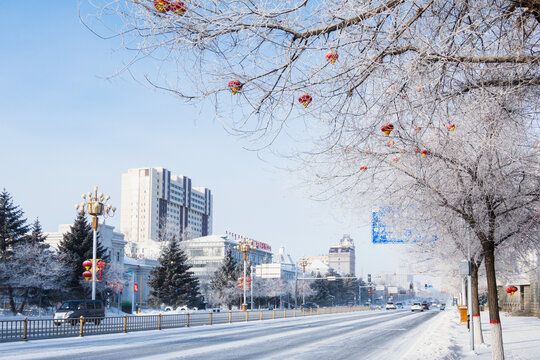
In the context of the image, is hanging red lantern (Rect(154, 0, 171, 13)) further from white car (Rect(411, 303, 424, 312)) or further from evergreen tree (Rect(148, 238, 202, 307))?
white car (Rect(411, 303, 424, 312))

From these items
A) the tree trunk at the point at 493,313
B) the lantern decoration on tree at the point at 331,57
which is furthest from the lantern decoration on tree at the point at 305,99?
the tree trunk at the point at 493,313

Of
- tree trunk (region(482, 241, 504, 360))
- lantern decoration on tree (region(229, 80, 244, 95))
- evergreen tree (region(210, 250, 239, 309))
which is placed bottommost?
evergreen tree (region(210, 250, 239, 309))

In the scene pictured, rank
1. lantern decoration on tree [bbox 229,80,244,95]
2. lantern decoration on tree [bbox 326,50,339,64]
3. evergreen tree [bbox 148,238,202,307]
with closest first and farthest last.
A: lantern decoration on tree [bbox 326,50,339,64] → lantern decoration on tree [bbox 229,80,244,95] → evergreen tree [bbox 148,238,202,307]

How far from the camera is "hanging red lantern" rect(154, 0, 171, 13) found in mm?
5828

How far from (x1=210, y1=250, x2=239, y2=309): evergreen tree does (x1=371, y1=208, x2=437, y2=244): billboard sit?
66.8 m

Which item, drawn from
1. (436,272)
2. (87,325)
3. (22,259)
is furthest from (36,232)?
(436,272)

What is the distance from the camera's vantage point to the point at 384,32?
6.98 metres

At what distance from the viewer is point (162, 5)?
584cm

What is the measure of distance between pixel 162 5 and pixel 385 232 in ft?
38.4

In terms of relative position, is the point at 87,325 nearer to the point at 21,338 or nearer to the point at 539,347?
the point at 21,338

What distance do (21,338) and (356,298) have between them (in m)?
143

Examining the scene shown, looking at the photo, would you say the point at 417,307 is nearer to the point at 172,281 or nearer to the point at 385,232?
the point at 172,281

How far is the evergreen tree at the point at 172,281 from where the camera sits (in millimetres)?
70750

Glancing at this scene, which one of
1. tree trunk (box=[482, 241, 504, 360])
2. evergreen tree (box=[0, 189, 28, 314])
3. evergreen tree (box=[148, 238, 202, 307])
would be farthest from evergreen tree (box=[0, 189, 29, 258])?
tree trunk (box=[482, 241, 504, 360])
